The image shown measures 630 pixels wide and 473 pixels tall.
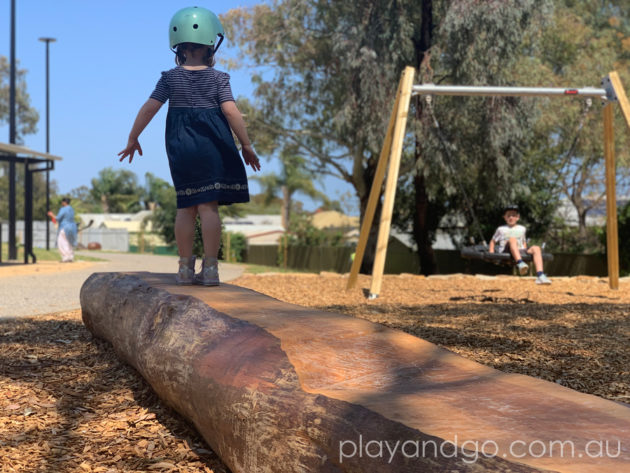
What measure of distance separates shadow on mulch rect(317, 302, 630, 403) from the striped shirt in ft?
7.11

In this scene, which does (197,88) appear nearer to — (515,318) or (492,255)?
(515,318)

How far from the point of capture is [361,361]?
2215 millimetres

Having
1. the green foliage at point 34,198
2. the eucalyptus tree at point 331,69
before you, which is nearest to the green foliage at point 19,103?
the green foliage at point 34,198

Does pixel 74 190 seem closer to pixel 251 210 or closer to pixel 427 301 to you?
pixel 251 210

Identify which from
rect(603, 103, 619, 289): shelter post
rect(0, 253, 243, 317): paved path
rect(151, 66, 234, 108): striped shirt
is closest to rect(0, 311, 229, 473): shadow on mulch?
rect(151, 66, 234, 108): striped shirt

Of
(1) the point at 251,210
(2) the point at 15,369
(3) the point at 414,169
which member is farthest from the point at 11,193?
(1) the point at 251,210

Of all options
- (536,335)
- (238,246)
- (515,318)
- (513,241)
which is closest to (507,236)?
(513,241)

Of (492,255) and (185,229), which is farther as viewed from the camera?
(492,255)

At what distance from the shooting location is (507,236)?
30.8 feet

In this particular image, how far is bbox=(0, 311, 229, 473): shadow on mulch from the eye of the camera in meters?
2.30

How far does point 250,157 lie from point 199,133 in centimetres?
44

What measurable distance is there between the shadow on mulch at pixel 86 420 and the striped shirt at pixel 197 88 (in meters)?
1.63

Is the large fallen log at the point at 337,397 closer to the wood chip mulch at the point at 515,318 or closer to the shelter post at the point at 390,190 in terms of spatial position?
the wood chip mulch at the point at 515,318

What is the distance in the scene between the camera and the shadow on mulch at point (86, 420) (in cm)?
230
